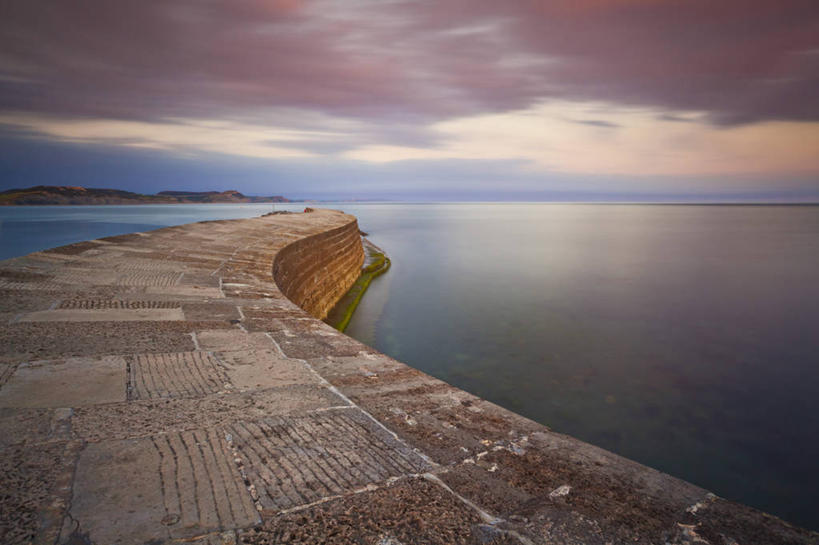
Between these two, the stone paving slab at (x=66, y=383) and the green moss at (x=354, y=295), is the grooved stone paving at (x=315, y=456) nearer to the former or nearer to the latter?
the stone paving slab at (x=66, y=383)

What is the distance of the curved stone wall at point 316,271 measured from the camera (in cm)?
955

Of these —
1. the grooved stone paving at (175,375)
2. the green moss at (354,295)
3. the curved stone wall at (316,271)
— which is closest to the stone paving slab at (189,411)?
the grooved stone paving at (175,375)

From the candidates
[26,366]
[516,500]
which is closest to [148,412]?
[26,366]

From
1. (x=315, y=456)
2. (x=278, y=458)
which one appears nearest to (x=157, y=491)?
(x=278, y=458)

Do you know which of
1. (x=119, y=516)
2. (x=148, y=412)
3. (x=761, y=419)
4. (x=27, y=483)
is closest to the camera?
(x=119, y=516)

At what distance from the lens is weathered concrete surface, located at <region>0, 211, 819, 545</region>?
1.47 metres

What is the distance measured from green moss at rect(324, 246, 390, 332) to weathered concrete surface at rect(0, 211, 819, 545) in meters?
8.91

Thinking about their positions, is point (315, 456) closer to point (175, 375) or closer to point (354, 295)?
point (175, 375)

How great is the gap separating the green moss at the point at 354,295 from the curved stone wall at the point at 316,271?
0.78 feet

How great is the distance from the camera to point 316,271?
12773 mm

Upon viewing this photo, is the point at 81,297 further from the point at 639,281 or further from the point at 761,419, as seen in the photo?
the point at 639,281

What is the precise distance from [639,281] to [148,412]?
21209 millimetres

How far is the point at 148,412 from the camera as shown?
7.18 feet

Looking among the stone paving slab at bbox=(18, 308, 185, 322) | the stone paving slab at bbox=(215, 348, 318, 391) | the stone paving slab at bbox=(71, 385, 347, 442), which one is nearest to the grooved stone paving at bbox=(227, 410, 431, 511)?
the stone paving slab at bbox=(71, 385, 347, 442)
